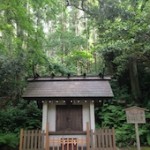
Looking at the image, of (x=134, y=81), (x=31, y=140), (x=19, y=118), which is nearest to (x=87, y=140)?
(x=31, y=140)

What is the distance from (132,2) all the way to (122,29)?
5.27m

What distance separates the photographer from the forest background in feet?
31.2

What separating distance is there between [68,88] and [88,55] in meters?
9.81

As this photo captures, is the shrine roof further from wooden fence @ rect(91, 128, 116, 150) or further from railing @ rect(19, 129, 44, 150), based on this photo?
railing @ rect(19, 129, 44, 150)

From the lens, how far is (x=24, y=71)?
46.0 ft

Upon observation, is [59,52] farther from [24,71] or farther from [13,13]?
[13,13]

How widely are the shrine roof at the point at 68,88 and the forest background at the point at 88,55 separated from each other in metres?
0.94

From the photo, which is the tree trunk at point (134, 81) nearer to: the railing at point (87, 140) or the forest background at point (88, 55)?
the forest background at point (88, 55)

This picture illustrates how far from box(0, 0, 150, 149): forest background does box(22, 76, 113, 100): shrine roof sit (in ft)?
3.10

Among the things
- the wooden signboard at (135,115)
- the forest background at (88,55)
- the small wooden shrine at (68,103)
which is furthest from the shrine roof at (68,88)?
the wooden signboard at (135,115)

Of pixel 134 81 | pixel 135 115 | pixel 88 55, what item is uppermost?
pixel 88 55

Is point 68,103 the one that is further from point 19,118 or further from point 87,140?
point 19,118

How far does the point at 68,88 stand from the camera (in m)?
10.4

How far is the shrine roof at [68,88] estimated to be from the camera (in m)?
9.75
